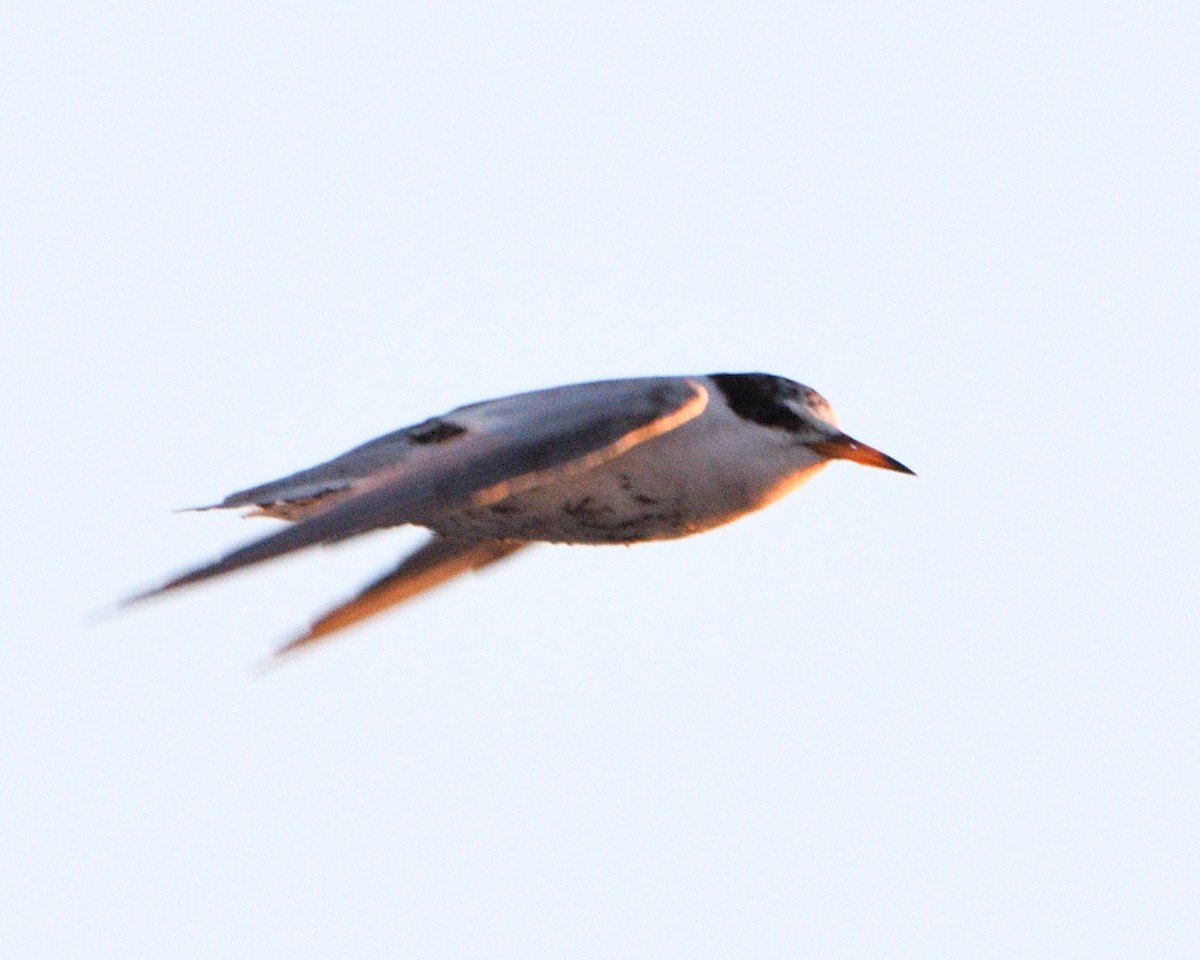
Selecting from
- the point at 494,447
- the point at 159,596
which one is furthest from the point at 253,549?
the point at 494,447

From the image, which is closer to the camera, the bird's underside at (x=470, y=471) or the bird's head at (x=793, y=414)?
the bird's underside at (x=470, y=471)

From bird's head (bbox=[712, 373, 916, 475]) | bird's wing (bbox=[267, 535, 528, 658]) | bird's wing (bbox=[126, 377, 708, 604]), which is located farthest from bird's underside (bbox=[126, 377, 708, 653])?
bird's head (bbox=[712, 373, 916, 475])

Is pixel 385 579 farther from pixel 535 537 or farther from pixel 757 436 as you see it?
pixel 757 436

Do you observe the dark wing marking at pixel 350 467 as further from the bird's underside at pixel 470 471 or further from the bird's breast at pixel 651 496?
the bird's breast at pixel 651 496

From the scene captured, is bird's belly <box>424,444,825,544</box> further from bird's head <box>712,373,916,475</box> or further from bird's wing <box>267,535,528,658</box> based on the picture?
bird's wing <box>267,535,528,658</box>

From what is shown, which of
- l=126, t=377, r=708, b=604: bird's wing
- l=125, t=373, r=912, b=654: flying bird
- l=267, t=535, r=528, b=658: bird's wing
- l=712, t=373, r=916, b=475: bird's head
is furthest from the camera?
l=267, t=535, r=528, b=658: bird's wing

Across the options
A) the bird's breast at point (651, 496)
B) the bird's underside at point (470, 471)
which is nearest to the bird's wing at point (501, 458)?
the bird's underside at point (470, 471)

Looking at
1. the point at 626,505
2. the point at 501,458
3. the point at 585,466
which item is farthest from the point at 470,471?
the point at 626,505

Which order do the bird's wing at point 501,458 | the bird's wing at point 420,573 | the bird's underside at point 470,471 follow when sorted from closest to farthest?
the bird's wing at point 501,458, the bird's underside at point 470,471, the bird's wing at point 420,573

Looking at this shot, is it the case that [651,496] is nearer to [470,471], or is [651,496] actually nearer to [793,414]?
[793,414]
